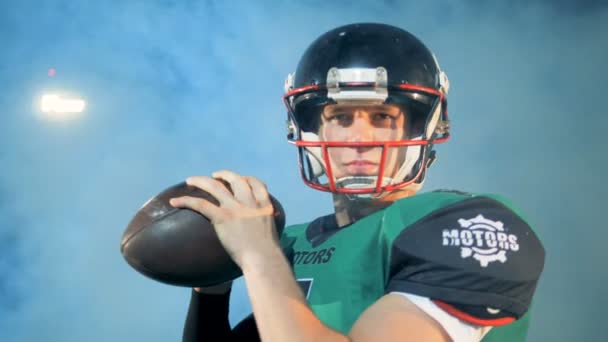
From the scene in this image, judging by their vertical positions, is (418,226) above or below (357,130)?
below

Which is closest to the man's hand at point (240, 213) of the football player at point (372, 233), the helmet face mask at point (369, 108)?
the football player at point (372, 233)

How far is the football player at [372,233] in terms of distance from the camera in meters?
1.14

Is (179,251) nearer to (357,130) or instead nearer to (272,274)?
(272,274)

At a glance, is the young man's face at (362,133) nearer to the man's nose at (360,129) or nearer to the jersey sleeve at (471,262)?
the man's nose at (360,129)

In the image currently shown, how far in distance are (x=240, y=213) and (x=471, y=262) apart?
19.1 inches

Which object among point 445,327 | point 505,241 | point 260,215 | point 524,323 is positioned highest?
point 260,215

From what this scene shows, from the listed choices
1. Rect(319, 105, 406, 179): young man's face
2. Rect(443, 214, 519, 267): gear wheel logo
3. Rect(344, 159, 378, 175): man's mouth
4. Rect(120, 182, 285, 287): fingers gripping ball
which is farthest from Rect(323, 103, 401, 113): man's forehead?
Rect(443, 214, 519, 267): gear wheel logo

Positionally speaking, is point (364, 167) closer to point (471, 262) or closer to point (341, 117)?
point (341, 117)

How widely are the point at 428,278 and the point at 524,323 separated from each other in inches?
15.2

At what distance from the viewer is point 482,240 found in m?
1.20

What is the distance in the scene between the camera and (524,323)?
140cm

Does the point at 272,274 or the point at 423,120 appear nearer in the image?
the point at 272,274

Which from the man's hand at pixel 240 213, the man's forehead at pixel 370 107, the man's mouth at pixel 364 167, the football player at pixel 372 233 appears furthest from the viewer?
the man's forehead at pixel 370 107

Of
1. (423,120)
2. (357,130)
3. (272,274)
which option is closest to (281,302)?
(272,274)
